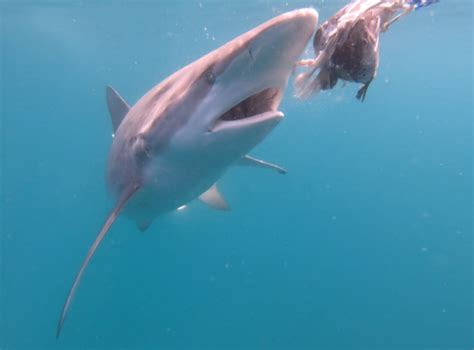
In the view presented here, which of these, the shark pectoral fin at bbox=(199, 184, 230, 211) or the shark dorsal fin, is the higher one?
the shark dorsal fin

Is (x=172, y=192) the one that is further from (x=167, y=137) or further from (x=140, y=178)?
(x=167, y=137)

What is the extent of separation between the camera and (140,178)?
3.49 m

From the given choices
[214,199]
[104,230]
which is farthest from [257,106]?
[214,199]

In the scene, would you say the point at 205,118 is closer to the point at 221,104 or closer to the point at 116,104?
the point at 221,104

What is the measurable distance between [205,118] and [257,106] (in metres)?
0.38

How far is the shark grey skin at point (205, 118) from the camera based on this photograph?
2132 millimetres

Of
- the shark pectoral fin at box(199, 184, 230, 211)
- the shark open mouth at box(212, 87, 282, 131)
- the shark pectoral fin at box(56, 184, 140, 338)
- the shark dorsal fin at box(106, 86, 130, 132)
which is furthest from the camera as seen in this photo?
the shark pectoral fin at box(199, 184, 230, 211)

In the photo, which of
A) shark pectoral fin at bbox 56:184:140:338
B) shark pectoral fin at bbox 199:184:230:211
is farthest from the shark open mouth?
shark pectoral fin at bbox 199:184:230:211

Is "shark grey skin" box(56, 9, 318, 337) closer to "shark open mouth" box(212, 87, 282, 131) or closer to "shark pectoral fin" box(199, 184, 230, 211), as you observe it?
"shark open mouth" box(212, 87, 282, 131)

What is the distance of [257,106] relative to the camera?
2684mm

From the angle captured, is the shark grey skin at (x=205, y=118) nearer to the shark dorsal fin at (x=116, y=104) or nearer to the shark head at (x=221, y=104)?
the shark head at (x=221, y=104)

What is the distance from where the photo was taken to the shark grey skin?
6.99ft

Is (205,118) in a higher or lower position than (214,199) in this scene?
higher

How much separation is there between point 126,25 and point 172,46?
33.2 ft
